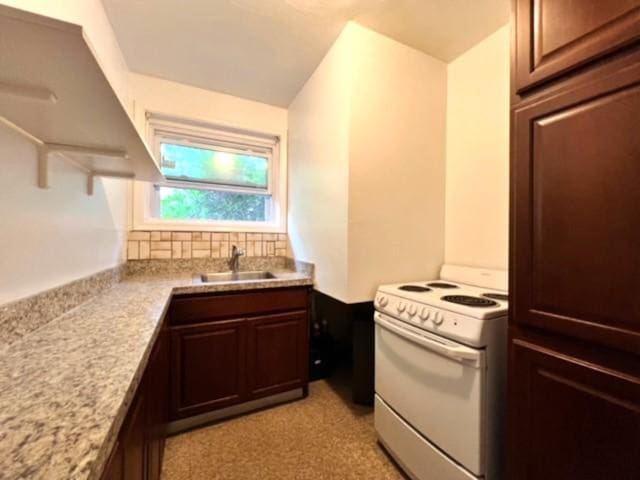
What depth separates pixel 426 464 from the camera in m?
1.22

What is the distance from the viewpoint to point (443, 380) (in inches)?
45.6

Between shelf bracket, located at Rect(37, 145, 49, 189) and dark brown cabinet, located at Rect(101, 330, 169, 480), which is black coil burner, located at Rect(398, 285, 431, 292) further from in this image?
shelf bracket, located at Rect(37, 145, 49, 189)

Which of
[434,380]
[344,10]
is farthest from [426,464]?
[344,10]

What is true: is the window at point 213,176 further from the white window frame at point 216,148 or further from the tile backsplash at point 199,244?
the tile backsplash at point 199,244

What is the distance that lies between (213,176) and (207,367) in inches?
61.0

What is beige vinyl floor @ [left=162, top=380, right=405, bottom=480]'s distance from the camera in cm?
137

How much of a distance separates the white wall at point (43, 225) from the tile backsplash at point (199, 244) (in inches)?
21.4

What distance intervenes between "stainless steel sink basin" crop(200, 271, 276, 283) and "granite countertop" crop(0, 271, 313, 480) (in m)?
1.00

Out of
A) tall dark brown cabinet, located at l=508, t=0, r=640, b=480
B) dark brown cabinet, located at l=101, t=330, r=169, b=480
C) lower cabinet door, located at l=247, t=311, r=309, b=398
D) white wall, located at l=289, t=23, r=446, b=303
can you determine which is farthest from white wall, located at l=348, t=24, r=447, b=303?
dark brown cabinet, located at l=101, t=330, r=169, b=480

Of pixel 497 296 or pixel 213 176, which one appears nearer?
pixel 497 296

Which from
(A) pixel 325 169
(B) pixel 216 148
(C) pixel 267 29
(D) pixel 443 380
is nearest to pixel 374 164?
(A) pixel 325 169

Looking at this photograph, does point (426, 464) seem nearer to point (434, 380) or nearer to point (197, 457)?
point (434, 380)

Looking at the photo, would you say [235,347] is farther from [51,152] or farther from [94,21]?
[94,21]

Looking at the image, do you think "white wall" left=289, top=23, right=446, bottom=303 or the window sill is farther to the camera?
the window sill
